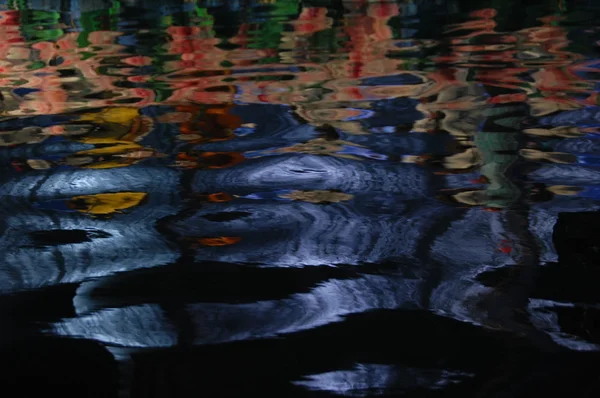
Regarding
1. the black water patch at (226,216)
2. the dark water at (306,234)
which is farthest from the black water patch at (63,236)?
the black water patch at (226,216)

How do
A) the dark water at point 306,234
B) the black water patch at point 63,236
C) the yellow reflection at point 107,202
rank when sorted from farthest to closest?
the yellow reflection at point 107,202, the black water patch at point 63,236, the dark water at point 306,234

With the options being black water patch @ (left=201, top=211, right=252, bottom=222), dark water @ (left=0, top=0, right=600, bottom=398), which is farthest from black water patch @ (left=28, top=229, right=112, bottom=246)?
black water patch @ (left=201, top=211, right=252, bottom=222)

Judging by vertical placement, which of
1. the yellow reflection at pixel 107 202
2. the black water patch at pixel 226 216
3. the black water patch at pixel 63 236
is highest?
the yellow reflection at pixel 107 202

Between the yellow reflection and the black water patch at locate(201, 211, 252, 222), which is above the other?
the yellow reflection

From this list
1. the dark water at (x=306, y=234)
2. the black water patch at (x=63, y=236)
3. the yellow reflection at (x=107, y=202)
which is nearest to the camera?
the dark water at (x=306, y=234)

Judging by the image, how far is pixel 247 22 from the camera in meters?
4.57

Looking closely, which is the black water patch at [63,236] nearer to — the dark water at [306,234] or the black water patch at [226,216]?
the dark water at [306,234]

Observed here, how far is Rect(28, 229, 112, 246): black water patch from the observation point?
3.48 feet

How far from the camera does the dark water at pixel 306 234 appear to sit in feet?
2.29

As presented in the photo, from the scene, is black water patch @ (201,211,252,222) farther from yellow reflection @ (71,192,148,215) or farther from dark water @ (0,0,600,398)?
yellow reflection @ (71,192,148,215)

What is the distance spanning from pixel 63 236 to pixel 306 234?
39 cm

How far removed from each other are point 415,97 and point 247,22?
272cm

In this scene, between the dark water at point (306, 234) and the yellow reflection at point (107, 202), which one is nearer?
the dark water at point (306, 234)

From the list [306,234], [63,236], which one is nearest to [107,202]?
[63,236]
